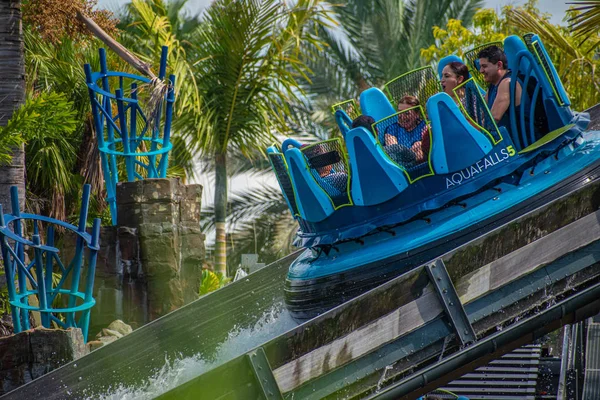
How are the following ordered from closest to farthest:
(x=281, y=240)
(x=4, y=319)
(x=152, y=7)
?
(x=4, y=319)
(x=152, y=7)
(x=281, y=240)

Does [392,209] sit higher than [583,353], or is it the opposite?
[392,209]

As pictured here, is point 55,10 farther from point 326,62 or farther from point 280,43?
point 326,62

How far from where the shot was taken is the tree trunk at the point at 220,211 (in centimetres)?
1468

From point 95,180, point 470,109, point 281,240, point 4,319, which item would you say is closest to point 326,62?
point 281,240

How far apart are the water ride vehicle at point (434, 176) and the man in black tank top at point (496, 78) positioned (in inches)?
2.3

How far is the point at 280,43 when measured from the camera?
14180 millimetres

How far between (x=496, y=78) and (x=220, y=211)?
29.3 feet

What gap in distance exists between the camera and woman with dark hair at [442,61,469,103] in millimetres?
6598

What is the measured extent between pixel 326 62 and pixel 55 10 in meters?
15.9

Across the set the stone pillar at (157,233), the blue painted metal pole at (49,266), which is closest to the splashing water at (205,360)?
the blue painted metal pole at (49,266)

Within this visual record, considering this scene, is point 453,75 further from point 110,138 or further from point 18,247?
point 110,138

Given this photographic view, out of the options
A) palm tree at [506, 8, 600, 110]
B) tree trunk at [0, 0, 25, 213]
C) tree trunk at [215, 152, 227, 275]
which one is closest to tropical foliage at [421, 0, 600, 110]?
palm tree at [506, 8, 600, 110]

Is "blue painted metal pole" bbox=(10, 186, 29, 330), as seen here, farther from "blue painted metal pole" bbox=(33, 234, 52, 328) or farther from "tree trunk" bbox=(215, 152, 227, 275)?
"tree trunk" bbox=(215, 152, 227, 275)

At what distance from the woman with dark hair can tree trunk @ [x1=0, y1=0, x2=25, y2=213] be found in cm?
396
